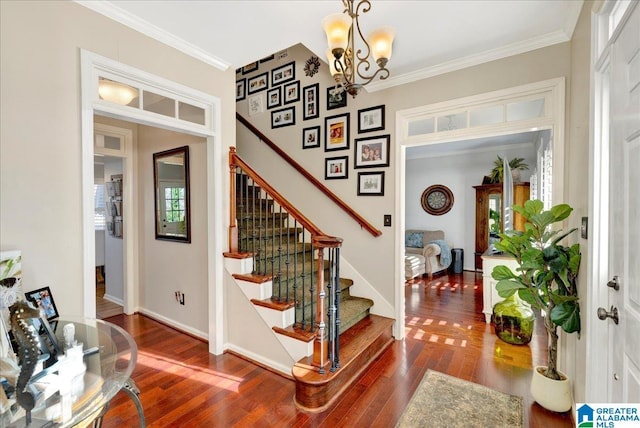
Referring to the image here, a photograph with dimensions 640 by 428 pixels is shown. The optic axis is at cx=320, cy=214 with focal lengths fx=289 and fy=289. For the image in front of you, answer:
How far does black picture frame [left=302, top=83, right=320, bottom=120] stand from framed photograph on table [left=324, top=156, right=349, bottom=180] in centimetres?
A: 63

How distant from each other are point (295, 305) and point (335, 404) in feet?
2.48

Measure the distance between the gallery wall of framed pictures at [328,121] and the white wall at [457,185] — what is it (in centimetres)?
442

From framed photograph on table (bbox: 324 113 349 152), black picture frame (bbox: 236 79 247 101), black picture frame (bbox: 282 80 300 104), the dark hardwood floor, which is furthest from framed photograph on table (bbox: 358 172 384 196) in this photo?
black picture frame (bbox: 236 79 247 101)

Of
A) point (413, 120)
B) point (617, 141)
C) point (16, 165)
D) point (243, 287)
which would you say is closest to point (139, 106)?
point (16, 165)

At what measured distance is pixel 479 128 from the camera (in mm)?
2529

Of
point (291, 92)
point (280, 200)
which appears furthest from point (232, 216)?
point (291, 92)

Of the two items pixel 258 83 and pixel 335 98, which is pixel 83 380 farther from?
pixel 258 83

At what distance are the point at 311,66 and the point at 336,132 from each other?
0.97 metres

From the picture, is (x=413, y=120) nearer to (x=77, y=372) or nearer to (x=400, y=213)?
(x=400, y=213)

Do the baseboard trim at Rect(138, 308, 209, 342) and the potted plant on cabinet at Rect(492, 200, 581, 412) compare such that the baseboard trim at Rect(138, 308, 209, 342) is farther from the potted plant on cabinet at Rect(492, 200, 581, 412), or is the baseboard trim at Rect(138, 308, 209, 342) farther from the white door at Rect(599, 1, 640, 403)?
the white door at Rect(599, 1, 640, 403)

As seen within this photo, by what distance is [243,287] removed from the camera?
2.58 meters

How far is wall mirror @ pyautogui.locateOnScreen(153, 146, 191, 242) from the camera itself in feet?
10.3

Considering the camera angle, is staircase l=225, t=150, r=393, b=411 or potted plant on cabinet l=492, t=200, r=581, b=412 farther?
staircase l=225, t=150, r=393, b=411

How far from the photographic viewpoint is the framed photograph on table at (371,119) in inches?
121
